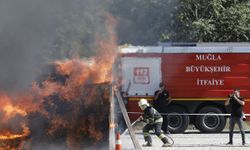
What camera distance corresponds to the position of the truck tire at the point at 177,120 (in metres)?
21.0

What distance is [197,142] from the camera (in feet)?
60.0

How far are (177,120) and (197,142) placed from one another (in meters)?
2.94

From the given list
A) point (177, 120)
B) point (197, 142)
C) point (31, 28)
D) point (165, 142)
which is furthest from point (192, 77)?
point (31, 28)

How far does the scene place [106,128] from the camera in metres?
13.5

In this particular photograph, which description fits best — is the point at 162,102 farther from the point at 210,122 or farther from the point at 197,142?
the point at 197,142

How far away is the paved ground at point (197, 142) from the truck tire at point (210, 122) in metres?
0.28

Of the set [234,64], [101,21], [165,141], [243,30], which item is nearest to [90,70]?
[101,21]

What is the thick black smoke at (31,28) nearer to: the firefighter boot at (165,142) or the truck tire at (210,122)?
the firefighter boot at (165,142)

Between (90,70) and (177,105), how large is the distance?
713 cm

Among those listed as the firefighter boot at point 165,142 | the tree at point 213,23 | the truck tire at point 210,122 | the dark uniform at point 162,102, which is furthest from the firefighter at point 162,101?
the firefighter boot at point 165,142

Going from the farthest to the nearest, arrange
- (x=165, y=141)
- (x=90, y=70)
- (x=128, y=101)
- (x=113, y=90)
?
(x=128, y=101), (x=165, y=141), (x=90, y=70), (x=113, y=90)

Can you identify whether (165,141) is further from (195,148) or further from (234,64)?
(234,64)

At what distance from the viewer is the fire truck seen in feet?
69.7

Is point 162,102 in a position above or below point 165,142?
above
